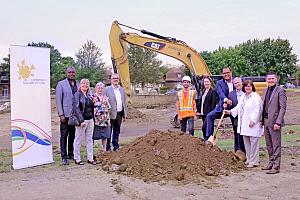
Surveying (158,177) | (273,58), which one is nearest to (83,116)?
(158,177)

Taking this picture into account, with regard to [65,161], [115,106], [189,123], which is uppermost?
[115,106]

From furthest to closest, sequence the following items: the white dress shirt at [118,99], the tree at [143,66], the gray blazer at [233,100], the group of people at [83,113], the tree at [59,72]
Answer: the tree at [59,72] → the tree at [143,66] → the white dress shirt at [118,99] → the gray blazer at [233,100] → the group of people at [83,113]

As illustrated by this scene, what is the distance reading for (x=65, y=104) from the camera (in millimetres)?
8695

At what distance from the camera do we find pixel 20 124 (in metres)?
8.52

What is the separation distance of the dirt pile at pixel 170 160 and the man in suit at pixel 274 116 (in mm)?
700

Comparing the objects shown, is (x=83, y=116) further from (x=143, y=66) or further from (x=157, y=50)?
(x=143, y=66)

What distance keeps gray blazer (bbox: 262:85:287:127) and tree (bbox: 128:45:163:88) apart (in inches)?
2054

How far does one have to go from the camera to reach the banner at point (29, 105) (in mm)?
8375

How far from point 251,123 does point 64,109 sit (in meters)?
3.82

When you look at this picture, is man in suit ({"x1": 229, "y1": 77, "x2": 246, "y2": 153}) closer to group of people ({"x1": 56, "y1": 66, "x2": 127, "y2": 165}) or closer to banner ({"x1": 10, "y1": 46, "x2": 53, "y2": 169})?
group of people ({"x1": 56, "y1": 66, "x2": 127, "y2": 165})

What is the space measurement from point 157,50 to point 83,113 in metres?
11.5

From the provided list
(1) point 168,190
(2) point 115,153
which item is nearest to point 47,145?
(2) point 115,153

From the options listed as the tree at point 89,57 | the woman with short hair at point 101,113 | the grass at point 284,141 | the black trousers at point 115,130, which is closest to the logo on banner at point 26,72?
the woman with short hair at point 101,113

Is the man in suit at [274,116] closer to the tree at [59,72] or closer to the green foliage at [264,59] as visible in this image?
the green foliage at [264,59]
